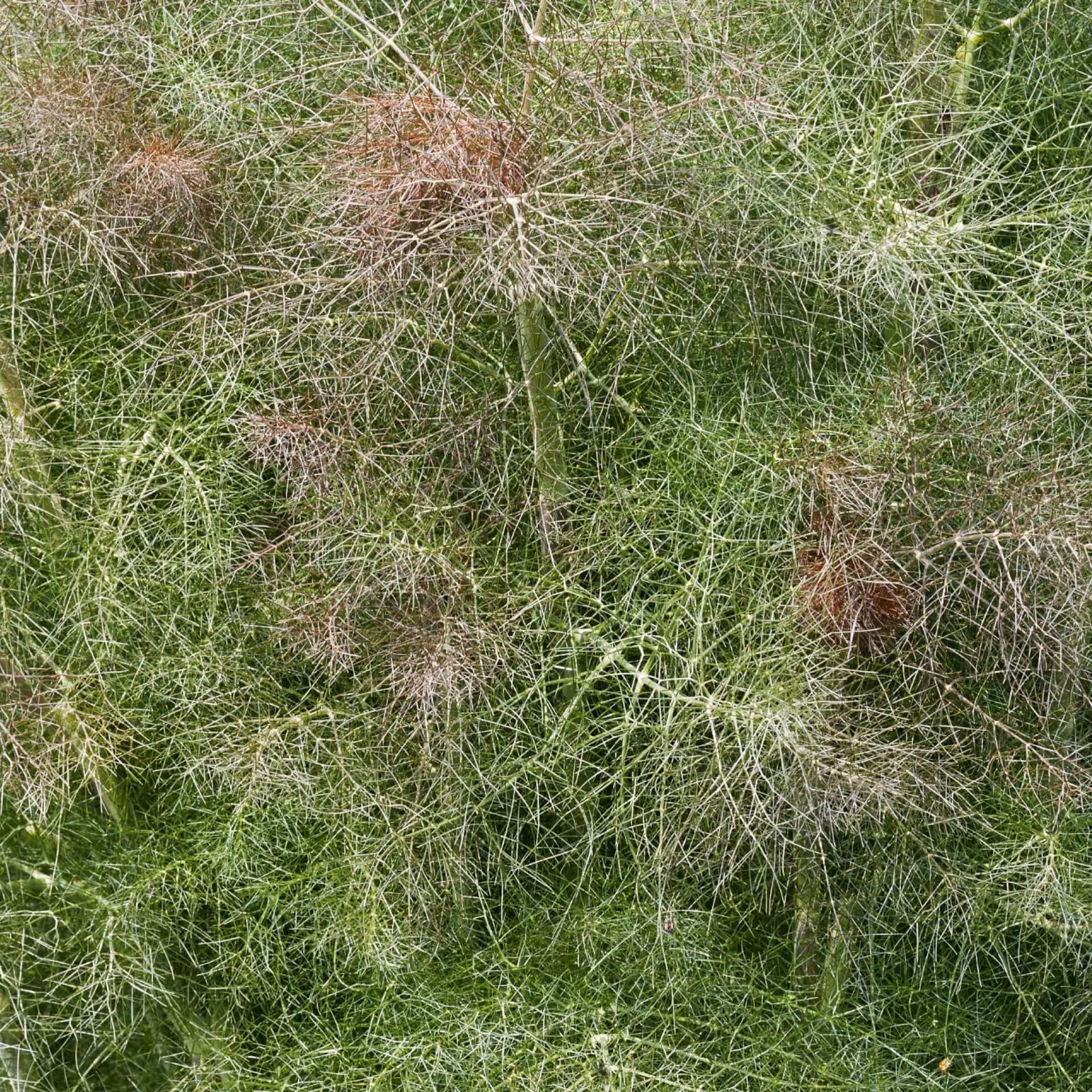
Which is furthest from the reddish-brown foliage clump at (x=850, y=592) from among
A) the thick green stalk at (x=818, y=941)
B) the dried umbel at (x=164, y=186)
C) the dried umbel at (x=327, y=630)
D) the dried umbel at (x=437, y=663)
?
the dried umbel at (x=164, y=186)

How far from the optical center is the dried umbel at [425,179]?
2.22 metres

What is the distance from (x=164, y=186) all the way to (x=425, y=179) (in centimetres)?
59

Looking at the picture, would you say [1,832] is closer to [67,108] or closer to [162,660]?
[162,660]

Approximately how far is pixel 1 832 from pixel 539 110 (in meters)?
1.67

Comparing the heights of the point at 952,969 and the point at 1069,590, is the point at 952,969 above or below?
below

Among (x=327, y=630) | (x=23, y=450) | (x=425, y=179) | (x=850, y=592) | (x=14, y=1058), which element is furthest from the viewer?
(x=14, y=1058)

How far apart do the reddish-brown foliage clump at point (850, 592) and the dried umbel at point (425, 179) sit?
755 mm

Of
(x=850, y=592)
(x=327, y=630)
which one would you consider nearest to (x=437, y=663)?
(x=327, y=630)

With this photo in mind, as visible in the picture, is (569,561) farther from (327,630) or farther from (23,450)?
(23,450)

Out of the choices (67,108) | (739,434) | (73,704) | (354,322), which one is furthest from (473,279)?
(73,704)

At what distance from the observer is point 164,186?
8.44 feet

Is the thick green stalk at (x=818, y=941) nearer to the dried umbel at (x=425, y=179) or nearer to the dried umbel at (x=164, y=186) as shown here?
the dried umbel at (x=425, y=179)

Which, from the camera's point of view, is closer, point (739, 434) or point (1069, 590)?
point (1069, 590)

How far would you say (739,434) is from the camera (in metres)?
2.62
